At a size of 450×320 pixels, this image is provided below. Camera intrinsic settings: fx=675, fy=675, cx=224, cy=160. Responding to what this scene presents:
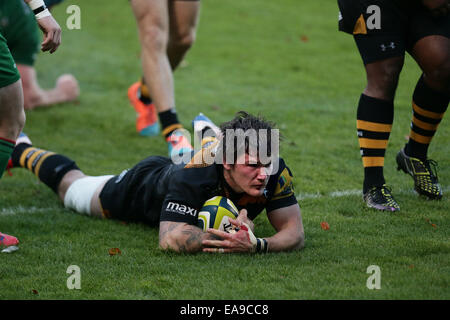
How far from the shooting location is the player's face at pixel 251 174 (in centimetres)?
403

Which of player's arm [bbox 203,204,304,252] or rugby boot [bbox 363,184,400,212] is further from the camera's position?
rugby boot [bbox 363,184,400,212]

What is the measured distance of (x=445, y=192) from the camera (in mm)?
5375

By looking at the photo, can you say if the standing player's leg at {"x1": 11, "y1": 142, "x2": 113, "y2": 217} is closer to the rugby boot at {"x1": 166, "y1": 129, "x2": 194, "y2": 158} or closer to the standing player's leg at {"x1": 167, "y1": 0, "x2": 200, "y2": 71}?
the rugby boot at {"x1": 166, "y1": 129, "x2": 194, "y2": 158}

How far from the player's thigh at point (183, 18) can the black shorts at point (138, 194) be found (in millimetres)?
2676

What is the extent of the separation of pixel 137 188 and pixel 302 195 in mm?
1409

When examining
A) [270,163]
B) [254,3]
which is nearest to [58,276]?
[270,163]

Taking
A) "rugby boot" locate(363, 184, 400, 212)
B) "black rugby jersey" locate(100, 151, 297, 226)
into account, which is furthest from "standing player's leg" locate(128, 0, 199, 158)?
"rugby boot" locate(363, 184, 400, 212)

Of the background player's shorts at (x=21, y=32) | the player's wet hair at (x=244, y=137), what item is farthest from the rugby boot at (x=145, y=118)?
the player's wet hair at (x=244, y=137)

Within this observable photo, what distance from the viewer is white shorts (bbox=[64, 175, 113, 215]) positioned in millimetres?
5215

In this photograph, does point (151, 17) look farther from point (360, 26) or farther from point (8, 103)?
point (8, 103)

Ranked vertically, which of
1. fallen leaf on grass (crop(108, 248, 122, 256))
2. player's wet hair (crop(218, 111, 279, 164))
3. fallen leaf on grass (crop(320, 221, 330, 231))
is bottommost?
fallen leaf on grass (crop(108, 248, 122, 256))

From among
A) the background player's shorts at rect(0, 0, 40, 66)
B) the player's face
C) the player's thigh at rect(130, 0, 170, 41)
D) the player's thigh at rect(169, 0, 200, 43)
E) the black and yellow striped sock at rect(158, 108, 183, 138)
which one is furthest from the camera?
the background player's shorts at rect(0, 0, 40, 66)

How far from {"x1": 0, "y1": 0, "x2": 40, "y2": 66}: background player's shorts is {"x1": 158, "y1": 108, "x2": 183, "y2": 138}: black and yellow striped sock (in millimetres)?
2481

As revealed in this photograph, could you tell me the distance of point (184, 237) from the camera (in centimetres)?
411
